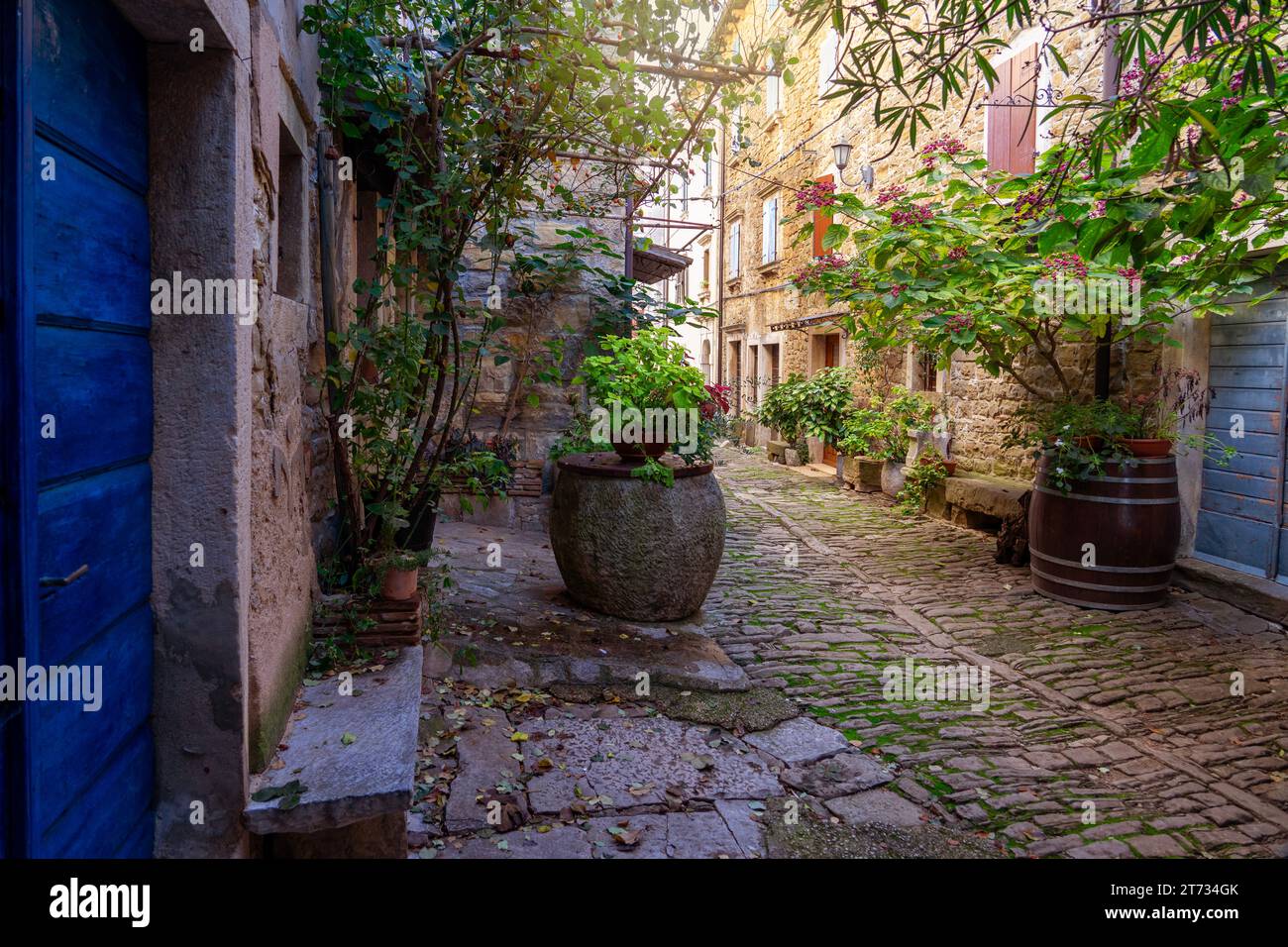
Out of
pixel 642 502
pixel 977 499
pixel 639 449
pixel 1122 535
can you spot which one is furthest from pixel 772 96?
pixel 642 502

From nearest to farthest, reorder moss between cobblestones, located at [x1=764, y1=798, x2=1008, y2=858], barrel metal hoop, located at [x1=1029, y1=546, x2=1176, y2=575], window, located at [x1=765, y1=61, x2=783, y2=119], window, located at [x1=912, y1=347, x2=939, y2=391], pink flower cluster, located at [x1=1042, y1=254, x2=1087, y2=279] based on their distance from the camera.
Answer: moss between cobblestones, located at [x1=764, y1=798, x2=1008, y2=858], pink flower cluster, located at [x1=1042, y1=254, x2=1087, y2=279], barrel metal hoop, located at [x1=1029, y1=546, x2=1176, y2=575], window, located at [x1=912, y1=347, x2=939, y2=391], window, located at [x1=765, y1=61, x2=783, y2=119]

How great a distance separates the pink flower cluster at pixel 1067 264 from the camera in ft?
18.6

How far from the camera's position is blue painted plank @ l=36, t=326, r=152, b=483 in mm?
1495

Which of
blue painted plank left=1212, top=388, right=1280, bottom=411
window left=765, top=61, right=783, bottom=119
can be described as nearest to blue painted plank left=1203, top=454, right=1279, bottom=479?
blue painted plank left=1212, top=388, right=1280, bottom=411

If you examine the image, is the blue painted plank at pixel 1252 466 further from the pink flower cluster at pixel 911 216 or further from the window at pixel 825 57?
the window at pixel 825 57

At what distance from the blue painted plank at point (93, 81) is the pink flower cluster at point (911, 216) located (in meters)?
5.04

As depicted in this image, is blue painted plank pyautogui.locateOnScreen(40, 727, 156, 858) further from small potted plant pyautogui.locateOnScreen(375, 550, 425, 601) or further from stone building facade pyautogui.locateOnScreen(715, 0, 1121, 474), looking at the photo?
stone building facade pyautogui.locateOnScreen(715, 0, 1121, 474)

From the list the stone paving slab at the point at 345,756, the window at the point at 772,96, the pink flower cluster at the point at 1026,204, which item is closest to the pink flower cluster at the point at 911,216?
the pink flower cluster at the point at 1026,204

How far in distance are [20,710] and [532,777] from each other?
80.0 inches

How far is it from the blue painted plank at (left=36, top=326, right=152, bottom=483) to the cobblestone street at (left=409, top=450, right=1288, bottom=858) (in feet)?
4.88

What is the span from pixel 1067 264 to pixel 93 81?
5.58 meters

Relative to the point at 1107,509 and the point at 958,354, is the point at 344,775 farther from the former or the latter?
the point at 958,354
